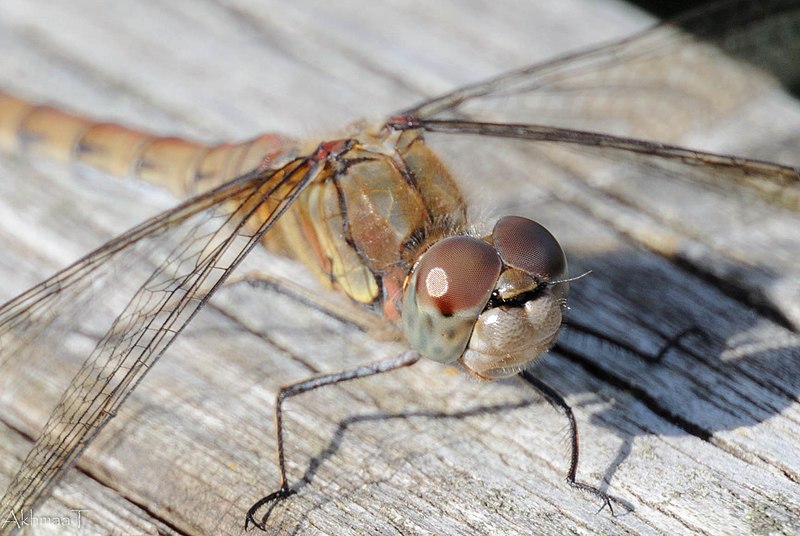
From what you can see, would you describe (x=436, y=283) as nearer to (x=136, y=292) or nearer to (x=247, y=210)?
(x=247, y=210)

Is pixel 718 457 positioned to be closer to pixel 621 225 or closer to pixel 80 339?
pixel 621 225

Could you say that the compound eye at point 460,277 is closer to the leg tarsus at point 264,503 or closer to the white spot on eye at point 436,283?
the white spot on eye at point 436,283

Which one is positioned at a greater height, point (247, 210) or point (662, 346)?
point (662, 346)

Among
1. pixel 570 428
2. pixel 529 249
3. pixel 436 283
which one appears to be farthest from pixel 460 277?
pixel 570 428

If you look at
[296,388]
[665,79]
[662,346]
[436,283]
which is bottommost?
[296,388]

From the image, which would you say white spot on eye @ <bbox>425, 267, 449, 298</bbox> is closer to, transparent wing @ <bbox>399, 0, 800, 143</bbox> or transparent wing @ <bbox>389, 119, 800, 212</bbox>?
transparent wing @ <bbox>389, 119, 800, 212</bbox>

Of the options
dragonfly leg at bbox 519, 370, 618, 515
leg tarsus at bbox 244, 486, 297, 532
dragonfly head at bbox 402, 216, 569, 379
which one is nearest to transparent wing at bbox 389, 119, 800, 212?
dragonfly head at bbox 402, 216, 569, 379

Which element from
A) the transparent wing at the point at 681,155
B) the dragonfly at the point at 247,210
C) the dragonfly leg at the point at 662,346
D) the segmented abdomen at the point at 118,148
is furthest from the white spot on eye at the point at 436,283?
the segmented abdomen at the point at 118,148
